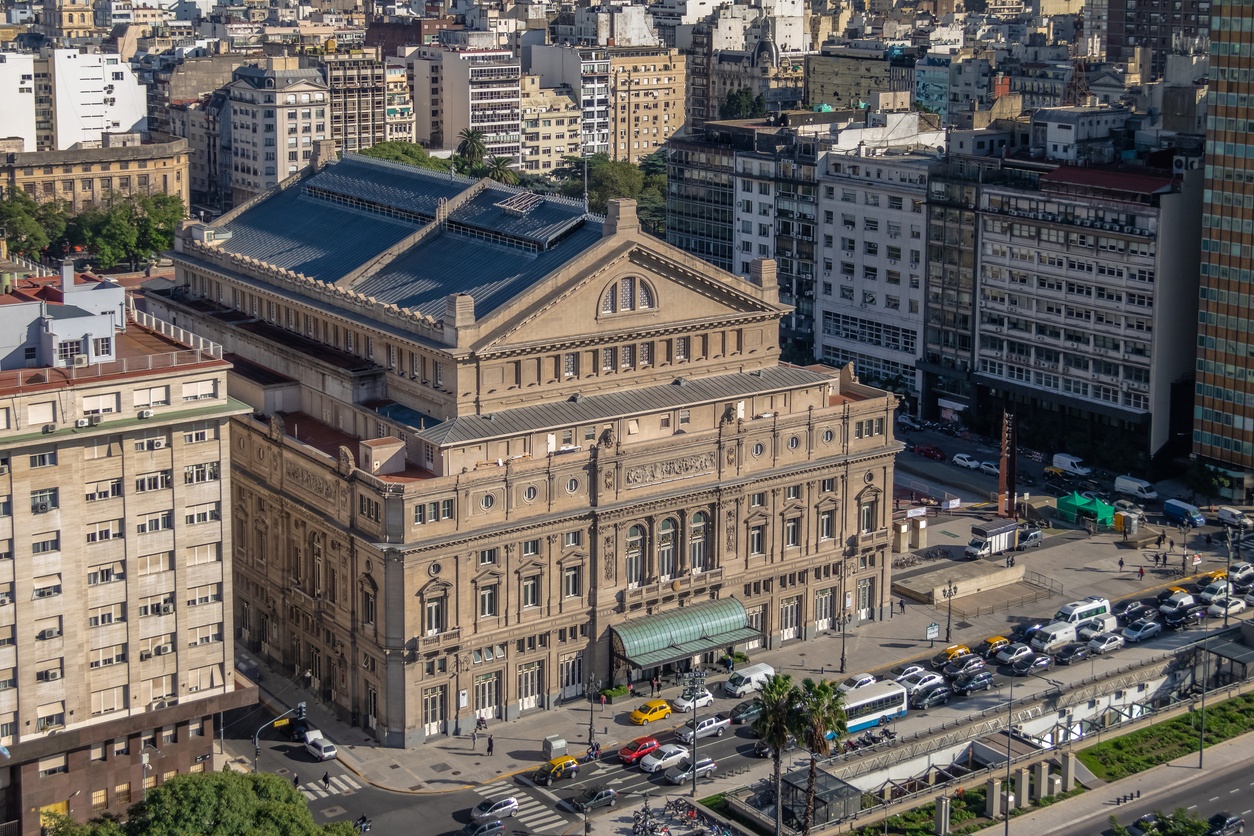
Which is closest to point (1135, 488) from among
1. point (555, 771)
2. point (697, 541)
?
point (697, 541)

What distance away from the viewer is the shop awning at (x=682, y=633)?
144125 millimetres

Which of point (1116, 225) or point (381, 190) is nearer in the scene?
point (381, 190)

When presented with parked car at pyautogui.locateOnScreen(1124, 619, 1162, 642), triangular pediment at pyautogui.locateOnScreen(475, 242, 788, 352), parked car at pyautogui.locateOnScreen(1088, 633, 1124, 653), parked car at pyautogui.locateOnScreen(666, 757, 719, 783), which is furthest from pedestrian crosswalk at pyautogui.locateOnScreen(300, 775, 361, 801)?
parked car at pyautogui.locateOnScreen(1124, 619, 1162, 642)

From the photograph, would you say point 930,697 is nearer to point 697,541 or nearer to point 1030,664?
point 1030,664

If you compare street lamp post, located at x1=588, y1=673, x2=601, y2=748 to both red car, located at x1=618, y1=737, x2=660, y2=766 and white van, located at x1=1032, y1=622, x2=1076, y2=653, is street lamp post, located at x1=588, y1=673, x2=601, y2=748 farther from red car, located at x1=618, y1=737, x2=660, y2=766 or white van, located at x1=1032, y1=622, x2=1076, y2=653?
white van, located at x1=1032, y1=622, x2=1076, y2=653

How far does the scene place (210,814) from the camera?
4368 inches

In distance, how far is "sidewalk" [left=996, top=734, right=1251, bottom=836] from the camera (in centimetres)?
12706

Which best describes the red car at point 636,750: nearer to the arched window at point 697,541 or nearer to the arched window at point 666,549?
the arched window at point 666,549

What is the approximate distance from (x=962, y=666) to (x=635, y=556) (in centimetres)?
2813

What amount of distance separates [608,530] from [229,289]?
52.1 meters

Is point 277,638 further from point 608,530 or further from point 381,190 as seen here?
point 381,190

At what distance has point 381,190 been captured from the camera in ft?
570

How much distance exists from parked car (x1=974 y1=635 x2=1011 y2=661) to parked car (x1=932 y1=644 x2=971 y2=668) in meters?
1.16

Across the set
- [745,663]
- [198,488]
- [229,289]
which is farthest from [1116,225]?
[198,488]
